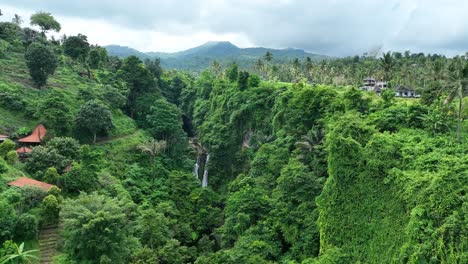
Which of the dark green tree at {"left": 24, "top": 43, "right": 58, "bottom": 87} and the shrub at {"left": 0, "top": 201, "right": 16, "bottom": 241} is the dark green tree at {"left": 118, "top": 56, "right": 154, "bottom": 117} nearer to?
the dark green tree at {"left": 24, "top": 43, "right": 58, "bottom": 87}

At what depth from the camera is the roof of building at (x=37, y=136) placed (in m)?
41.1

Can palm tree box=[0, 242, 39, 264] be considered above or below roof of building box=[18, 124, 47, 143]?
below

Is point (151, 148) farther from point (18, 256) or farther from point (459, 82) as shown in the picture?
point (459, 82)

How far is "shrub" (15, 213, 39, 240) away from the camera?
87.0ft

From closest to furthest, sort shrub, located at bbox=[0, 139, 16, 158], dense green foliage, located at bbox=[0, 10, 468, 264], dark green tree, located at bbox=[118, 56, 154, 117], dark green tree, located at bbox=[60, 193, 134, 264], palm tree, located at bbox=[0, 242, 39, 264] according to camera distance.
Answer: palm tree, located at bbox=[0, 242, 39, 264]
dense green foliage, located at bbox=[0, 10, 468, 264]
dark green tree, located at bbox=[60, 193, 134, 264]
shrub, located at bbox=[0, 139, 16, 158]
dark green tree, located at bbox=[118, 56, 154, 117]

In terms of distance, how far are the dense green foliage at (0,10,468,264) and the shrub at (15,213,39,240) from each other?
0.47ft

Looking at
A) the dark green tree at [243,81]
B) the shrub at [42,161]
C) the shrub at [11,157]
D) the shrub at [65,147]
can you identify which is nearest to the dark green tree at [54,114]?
the shrub at [65,147]

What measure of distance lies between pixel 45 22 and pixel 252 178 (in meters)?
70.0

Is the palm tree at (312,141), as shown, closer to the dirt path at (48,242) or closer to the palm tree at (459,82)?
the palm tree at (459,82)

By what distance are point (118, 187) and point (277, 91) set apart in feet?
91.3

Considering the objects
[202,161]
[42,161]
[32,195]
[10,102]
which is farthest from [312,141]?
[10,102]

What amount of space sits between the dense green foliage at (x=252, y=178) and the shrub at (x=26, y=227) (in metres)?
0.14

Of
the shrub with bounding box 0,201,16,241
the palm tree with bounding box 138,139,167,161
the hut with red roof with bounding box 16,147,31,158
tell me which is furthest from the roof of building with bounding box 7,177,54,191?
the palm tree with bounding box 138,139,167,161

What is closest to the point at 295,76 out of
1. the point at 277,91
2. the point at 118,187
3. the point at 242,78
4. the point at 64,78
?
the point at 242,78
